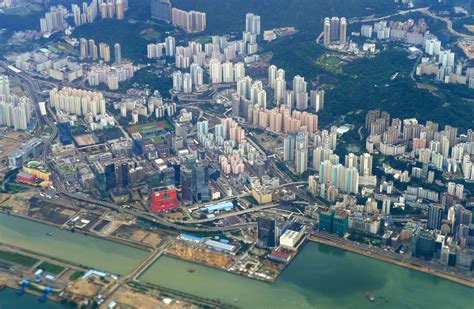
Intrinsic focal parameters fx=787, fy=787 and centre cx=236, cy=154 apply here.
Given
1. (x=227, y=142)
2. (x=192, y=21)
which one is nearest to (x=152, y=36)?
(x=192, y=21)

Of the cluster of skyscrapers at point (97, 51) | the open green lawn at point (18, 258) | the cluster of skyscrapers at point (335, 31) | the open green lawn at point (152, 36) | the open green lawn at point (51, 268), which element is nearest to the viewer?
the open green lawn at point (51, 268)

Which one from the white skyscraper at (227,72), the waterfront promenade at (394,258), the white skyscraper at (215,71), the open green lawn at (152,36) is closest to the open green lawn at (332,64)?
the white skyscraper at (227,72)

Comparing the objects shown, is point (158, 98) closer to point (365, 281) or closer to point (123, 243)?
point (123, 243)

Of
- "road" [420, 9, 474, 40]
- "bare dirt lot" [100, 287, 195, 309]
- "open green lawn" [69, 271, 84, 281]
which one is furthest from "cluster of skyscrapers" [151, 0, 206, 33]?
"bare dirt lot" [100, 287, 195, 309]

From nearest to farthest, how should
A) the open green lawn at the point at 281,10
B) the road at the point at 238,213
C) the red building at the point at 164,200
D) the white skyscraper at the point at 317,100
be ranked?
the road at the point at 238,213
the red building at the point at 164,200
the white skyscraper at the point at 317,100
the open green lawn at the point at 281,10

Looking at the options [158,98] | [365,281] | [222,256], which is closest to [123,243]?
[222,256]

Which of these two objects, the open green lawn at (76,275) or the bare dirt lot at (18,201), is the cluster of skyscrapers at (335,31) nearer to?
the bare dirt lot at (18,201)
